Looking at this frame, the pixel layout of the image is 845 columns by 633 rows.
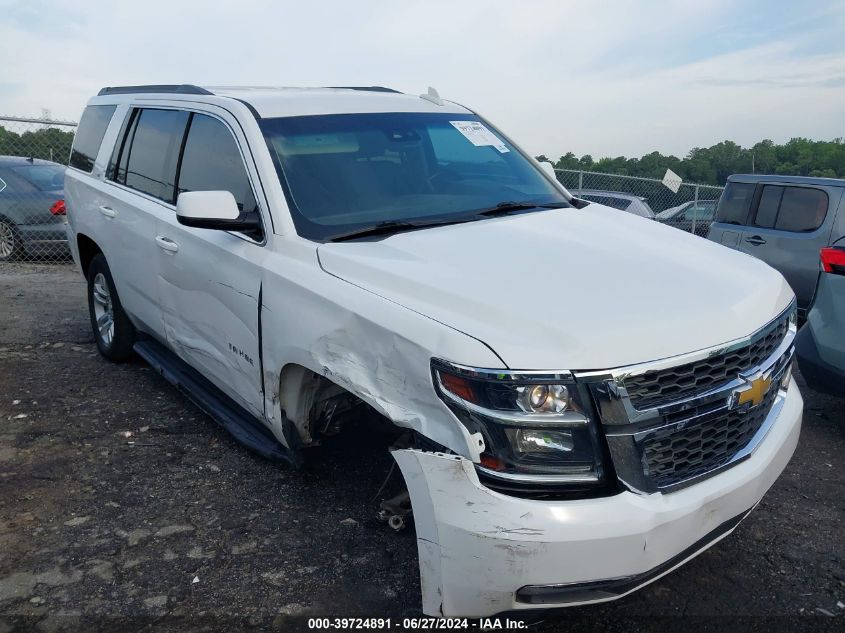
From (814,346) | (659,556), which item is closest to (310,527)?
(659,556)

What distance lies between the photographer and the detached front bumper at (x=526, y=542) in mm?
Result: 2178

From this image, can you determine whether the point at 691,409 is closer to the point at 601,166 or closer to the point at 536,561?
the point at 536,561

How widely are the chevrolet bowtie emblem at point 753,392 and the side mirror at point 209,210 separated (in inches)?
79.1

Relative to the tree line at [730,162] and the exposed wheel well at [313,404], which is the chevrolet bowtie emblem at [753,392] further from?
the tree line at [730,162]

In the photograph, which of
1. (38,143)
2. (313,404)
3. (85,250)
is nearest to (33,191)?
(38,143)

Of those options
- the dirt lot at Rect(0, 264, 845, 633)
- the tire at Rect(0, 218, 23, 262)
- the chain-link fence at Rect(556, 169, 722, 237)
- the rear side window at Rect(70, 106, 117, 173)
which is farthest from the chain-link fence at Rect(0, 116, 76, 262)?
the chain-link fence at Rect(556, 169, 722, 237)

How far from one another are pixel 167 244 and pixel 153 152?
84 centimetres

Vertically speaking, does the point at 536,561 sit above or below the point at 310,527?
above

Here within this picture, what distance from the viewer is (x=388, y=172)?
359cm

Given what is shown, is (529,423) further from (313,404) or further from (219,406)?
(219,406)

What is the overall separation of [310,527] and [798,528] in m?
2.18

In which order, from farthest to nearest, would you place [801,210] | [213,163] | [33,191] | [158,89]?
[33,191], [801,210], [158,89], [213,163]

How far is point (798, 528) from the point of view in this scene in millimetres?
3457

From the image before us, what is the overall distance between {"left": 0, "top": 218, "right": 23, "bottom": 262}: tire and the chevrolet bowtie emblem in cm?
1028
